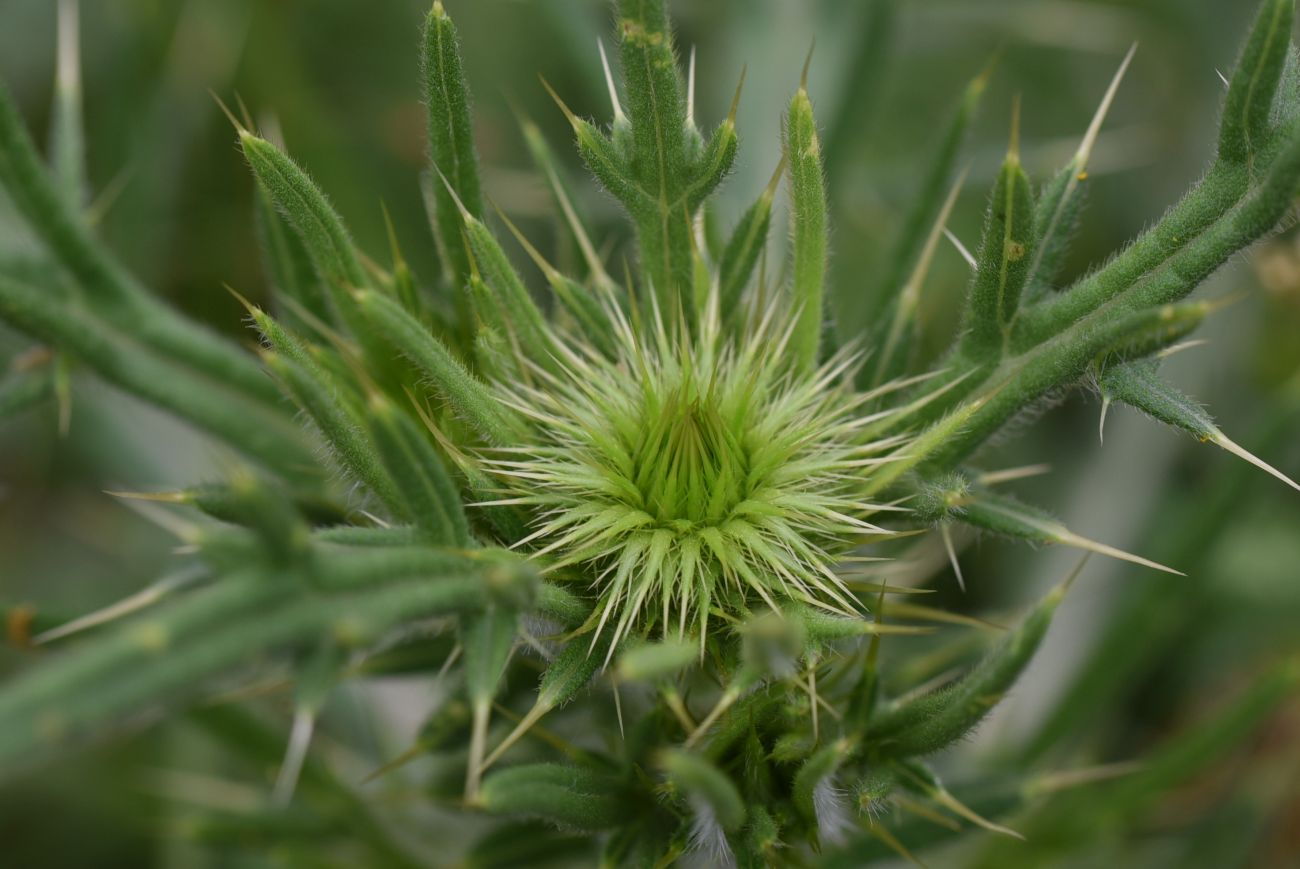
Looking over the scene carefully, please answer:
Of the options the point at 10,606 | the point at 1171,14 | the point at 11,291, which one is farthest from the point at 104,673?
the point at 1171,14

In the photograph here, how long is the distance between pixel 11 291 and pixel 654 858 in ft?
5.71

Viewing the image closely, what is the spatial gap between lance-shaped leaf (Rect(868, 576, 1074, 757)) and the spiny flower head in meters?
0.20

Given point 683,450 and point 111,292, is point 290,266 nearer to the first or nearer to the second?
point 111,292

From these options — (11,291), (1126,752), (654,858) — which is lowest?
(1126,752)

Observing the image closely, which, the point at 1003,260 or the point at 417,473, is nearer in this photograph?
the point at 417,473

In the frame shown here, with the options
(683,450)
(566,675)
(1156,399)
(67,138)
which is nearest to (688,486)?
(683,450)

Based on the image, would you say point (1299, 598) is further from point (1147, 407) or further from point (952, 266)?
point (1147, 407)

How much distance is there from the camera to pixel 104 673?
115 cm

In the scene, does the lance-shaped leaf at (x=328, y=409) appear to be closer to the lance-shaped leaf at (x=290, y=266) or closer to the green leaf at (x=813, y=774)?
the lance-shaped leaf at (x=290, y=266)

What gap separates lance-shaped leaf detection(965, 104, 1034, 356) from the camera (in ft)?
6.15

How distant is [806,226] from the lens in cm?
201

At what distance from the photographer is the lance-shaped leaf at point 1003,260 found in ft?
6.15

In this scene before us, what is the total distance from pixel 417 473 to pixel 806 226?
0.85 m

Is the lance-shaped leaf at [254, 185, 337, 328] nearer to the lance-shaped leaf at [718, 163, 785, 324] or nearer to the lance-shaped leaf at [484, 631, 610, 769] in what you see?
the lance-shaped leaf at [718, 163, 785, 324]
